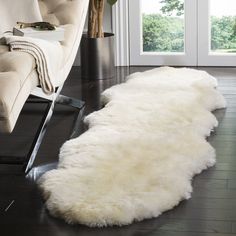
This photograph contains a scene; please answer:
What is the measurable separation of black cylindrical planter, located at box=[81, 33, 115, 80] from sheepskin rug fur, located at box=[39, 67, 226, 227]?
56 cm

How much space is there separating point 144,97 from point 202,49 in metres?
1.18

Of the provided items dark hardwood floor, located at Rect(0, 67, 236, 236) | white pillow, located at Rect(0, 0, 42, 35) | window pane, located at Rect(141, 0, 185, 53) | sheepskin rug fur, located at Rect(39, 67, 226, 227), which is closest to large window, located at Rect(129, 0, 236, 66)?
window pane, located at Rect(141, 0, 185, 53)

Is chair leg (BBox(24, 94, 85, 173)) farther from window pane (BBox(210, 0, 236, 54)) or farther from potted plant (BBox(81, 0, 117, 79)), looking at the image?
window pane (BBox(210, 0, 236, 54))

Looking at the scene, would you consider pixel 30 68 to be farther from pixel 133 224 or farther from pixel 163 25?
pixel 163 25

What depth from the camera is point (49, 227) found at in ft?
6.82

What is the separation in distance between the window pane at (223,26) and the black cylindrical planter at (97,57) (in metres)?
0.81

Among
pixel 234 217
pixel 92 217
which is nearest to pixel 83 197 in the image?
pixel 92 217

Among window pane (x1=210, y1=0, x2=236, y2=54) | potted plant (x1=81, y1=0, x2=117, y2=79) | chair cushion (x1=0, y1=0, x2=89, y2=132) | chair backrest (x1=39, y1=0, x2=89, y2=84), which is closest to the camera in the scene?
chair cushion (x1=0, y1=0, x2=89, y2=132)

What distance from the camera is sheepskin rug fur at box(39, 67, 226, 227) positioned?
212cm

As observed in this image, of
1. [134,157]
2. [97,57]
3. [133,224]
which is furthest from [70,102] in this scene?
[133,224]

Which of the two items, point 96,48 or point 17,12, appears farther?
point 96,48

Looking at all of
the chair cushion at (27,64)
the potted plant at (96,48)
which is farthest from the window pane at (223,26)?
the chair cushion at (27,64)

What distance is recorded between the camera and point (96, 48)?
4.20 m

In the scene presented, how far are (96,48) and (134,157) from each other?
181 cm
